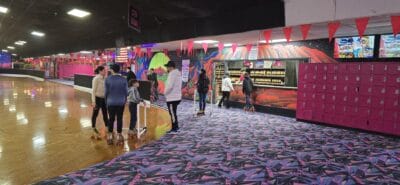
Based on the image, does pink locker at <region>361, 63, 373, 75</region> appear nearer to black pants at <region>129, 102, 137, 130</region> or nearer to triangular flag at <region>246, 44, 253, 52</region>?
triangular flag at <region>246, 44, 253, 52</region>

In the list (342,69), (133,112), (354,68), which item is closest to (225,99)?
(342,69)

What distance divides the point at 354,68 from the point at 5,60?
4511 cm

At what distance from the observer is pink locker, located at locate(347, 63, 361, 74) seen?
7.44m

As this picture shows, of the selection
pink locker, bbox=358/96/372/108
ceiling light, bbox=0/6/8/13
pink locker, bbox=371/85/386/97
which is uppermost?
ceiling light, bbox=0/6/8/13

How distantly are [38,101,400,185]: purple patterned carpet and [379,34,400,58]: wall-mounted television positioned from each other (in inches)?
80.9

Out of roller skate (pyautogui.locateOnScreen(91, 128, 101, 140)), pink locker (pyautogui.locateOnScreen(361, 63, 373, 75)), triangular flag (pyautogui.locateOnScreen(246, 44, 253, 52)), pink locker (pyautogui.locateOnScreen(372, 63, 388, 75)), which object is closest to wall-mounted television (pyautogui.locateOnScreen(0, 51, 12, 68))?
triangular flag (pyautogui.locateOnScreen(246, 44, 253, 52))

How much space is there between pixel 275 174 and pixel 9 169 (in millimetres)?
3781

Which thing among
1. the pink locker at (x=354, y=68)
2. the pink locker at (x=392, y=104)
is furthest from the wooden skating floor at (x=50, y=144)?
the pink locker at (x=392, y=104)

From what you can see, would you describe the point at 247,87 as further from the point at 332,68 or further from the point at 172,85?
the point at 172,85

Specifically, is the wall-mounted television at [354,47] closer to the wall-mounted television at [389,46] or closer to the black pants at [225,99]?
the wall-mounted television at [389,46]

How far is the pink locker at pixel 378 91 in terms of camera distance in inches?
278

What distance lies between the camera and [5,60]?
40.1m

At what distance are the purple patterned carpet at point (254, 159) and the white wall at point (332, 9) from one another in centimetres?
245

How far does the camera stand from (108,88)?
5246 mm
